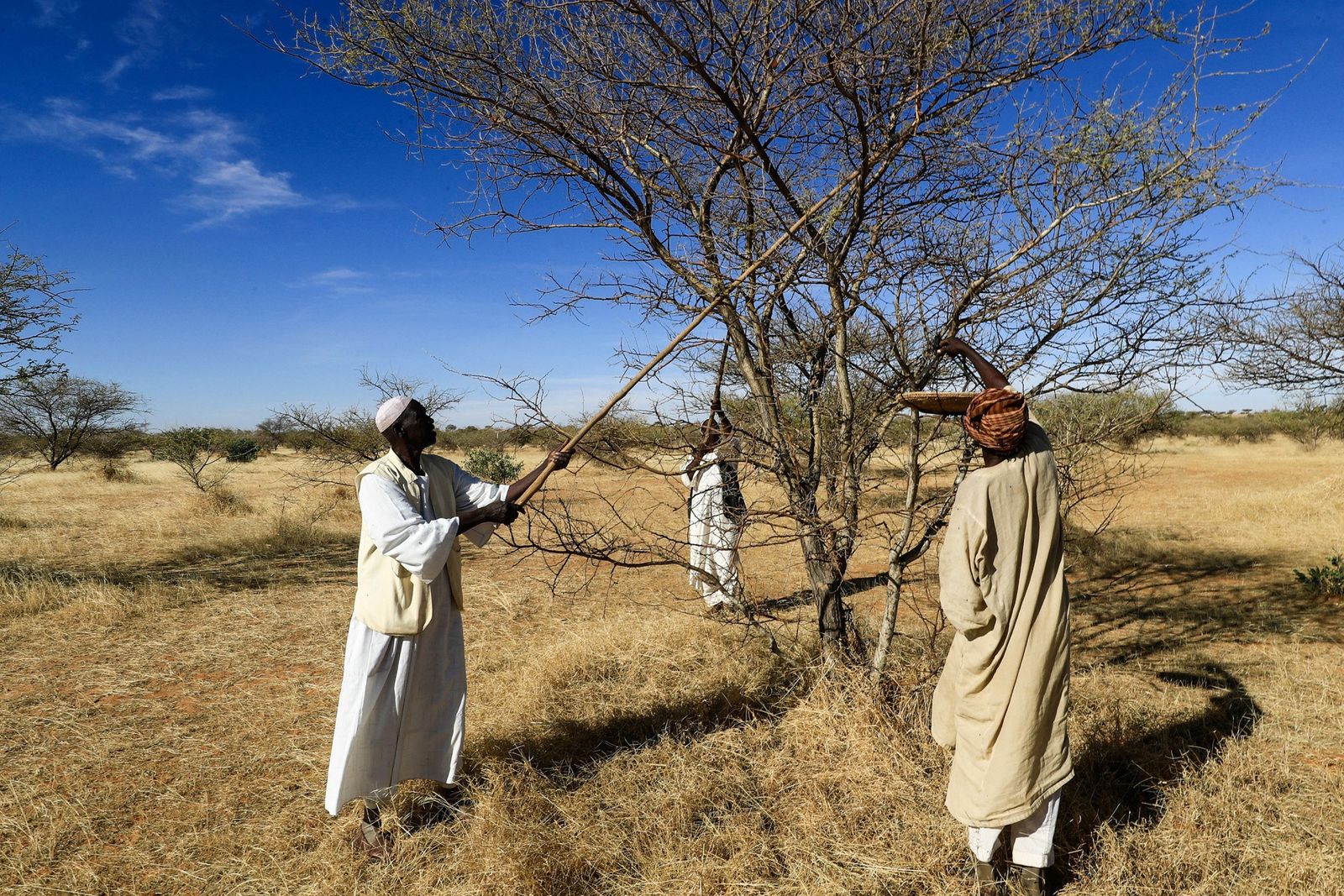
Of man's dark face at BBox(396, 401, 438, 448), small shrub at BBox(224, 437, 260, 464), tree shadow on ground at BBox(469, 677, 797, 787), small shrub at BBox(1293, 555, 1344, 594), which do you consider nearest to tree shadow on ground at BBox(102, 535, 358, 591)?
tree shadow on ground at BBox(469, 677, 797, 787)

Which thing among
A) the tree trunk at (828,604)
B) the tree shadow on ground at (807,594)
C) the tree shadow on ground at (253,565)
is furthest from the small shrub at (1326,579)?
the tree shadow on ground at (253,565)

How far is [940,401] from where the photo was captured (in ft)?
8.14

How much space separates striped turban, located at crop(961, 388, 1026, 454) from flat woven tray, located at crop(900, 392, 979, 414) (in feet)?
0.72

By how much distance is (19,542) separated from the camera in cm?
A: 911

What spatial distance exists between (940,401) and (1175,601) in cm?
600

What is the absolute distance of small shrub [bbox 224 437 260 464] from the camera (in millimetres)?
26281

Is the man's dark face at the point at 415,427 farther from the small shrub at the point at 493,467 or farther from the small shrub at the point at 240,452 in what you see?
the small shrub at the point at 240,452

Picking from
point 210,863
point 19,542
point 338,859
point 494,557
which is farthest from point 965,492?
point 19,542

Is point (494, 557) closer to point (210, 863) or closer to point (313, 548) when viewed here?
point (313, 548)

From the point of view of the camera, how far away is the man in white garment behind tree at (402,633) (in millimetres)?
2635

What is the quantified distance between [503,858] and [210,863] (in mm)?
1197

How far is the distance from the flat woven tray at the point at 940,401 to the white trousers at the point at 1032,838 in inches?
48.7

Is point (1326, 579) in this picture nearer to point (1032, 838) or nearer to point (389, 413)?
point (1032, 838)

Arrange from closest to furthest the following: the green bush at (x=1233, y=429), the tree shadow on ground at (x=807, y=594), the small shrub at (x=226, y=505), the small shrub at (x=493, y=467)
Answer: the tree shadow on ground at (x=807, y=594) < the small shrub at (x=226, y=505) < the small shrub at (x=493, y=467) < the green bush at (x=1233, y=429)
